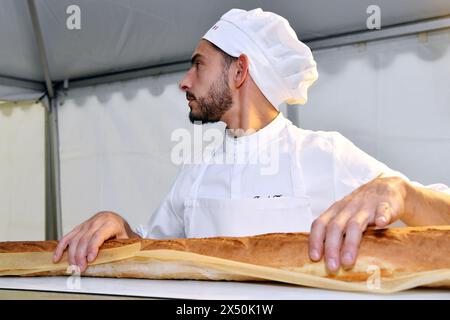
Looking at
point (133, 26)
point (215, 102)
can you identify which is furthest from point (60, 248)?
point (133, 26)

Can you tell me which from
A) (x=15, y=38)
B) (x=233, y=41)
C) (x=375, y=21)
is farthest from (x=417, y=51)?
(x=15, y=38)

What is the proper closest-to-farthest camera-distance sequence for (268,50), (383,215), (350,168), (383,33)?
(383,215), (350,168), (268,50), (383,33)

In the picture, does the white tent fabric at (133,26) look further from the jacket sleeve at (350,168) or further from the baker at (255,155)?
the jacket sleeve at (350,168)

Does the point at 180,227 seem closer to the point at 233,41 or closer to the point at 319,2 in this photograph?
the point at 233,41

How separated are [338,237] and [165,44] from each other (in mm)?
2250

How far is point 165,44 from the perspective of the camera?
2.72 meters

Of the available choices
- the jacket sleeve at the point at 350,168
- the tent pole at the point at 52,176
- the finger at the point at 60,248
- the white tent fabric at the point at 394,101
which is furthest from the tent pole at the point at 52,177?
the finger at the point at 60,248

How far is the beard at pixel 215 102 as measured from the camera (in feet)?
5.81

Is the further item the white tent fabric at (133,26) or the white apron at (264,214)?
the white tent fabric at (133,26)

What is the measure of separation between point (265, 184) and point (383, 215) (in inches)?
35.9

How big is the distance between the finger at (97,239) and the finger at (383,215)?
0.41 m

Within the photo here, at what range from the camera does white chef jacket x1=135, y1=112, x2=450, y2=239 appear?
1.51 meters

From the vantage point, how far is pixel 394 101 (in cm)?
230

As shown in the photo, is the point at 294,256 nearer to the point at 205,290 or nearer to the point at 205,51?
the point at 205,290
